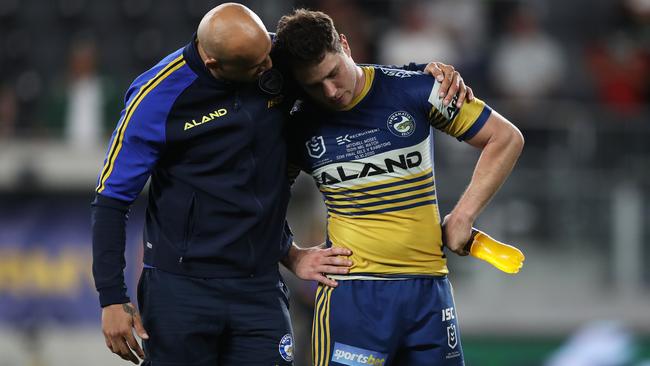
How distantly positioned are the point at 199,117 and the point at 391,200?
84cm

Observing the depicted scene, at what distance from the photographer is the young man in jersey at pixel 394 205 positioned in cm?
414

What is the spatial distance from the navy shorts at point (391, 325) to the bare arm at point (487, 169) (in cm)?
22

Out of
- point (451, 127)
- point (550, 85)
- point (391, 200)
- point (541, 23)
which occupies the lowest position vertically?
point (391, 200)

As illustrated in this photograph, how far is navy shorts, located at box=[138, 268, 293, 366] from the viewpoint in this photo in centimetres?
411

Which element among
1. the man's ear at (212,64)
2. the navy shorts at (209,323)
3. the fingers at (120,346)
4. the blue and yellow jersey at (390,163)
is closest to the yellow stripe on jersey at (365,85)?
the blue and yellow jersey at (390,163)

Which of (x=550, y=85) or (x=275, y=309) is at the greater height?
(x=550, y=85)

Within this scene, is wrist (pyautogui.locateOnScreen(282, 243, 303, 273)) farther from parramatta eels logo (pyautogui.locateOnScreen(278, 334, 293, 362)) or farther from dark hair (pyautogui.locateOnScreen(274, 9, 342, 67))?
dark hair (pyautogui.locateOnScreen(274, 9, 342, 67))

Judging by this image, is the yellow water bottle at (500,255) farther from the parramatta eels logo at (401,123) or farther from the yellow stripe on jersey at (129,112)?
the yellow stripe on jersey at (129,112)

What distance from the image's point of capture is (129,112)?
400 cm

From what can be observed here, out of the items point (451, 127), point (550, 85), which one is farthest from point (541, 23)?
point (451, 127)

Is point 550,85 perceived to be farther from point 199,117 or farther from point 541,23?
point 199,117

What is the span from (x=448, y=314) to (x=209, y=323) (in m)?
0.96

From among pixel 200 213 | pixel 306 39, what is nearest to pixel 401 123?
pixel 306 39

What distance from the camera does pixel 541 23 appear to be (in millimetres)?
12094
